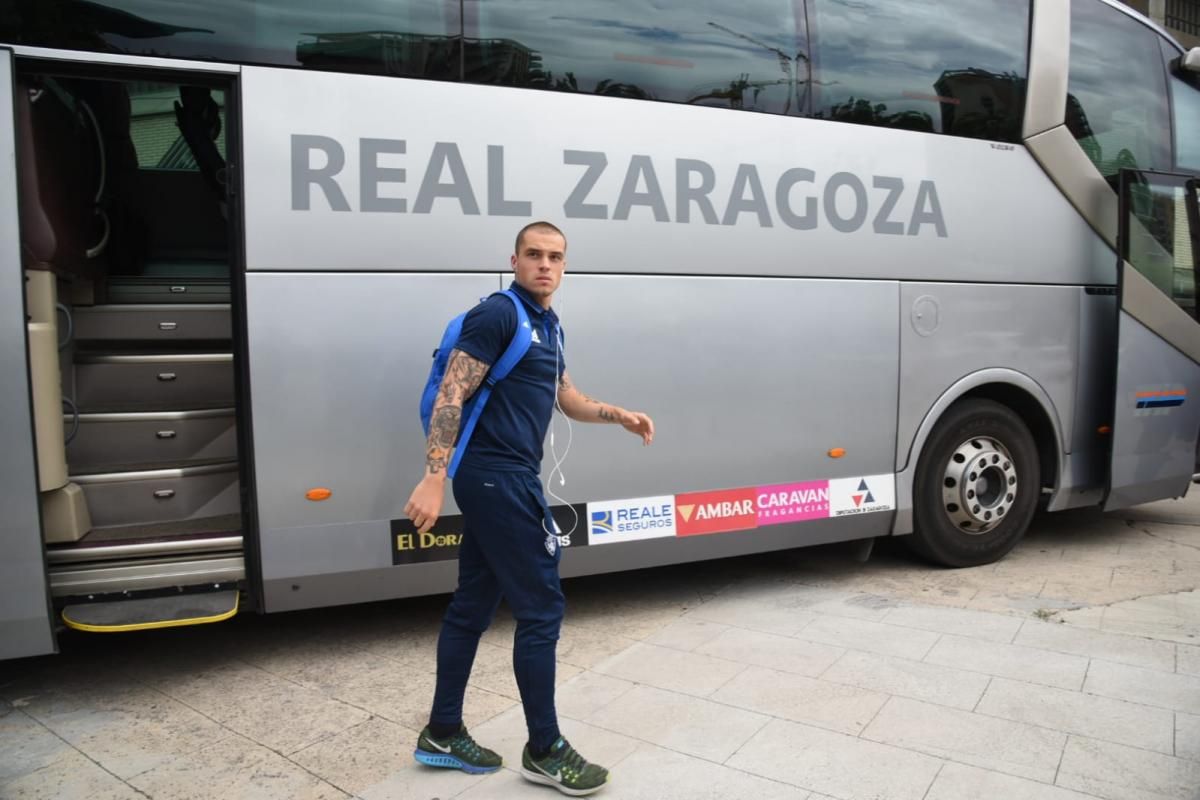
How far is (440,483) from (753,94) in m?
3.04

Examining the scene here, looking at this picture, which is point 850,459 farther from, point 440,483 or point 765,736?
point 440,483

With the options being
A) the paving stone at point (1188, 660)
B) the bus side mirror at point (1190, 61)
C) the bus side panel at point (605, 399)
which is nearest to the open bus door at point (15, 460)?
the bus side panel at point (605, 399)

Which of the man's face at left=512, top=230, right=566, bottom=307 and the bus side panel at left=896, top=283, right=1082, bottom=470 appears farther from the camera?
the bus side panel at left=896, top=283, right=1082, bottom=470

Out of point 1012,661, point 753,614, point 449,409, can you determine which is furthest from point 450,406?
point 1012,661

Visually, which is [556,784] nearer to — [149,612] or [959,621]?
[149,612]

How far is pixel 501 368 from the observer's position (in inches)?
111

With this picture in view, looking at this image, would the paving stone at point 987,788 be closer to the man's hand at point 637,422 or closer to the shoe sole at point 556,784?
the shoe sole at point 556,784

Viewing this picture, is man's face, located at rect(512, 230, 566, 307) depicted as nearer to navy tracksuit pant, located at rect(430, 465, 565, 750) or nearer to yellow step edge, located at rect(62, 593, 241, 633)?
navy tracksuit pant, located at rect(430, 465, 565, 750)

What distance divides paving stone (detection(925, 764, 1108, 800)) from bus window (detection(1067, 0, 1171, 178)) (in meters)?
4.33

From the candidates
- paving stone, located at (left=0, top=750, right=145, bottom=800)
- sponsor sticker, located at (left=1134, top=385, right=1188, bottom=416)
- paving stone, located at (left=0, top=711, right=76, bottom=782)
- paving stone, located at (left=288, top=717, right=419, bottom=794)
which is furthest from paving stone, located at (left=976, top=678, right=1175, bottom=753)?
paving stone, located at (left=0, top=711, right=76, bottom=782)

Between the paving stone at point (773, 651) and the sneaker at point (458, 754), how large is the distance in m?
1.45

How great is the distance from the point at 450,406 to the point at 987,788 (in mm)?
2189

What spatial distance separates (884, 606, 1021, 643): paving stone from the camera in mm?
4375

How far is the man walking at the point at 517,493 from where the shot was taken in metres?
2.75
